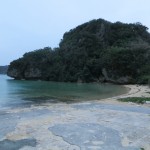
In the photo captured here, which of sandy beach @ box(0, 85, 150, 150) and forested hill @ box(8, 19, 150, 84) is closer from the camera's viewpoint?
sandy beach @ box(0, 85, 150, 150)

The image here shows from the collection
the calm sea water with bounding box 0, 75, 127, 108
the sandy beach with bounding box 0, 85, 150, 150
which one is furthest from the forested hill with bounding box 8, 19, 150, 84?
the sandy beach with bounding box 0, 85, 150, 150

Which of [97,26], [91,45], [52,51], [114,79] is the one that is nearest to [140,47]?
[114,79]

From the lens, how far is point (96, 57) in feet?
228

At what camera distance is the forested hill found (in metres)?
59.4

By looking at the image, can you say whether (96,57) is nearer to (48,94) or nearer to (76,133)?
(48,94)

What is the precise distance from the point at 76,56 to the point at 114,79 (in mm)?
13115

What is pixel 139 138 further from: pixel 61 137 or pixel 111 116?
pixel 111 116

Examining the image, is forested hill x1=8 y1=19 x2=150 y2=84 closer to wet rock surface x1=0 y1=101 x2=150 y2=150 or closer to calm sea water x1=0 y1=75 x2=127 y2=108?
calm sea water x1=0 y1=75 x2=127 y2=108

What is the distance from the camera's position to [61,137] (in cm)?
927

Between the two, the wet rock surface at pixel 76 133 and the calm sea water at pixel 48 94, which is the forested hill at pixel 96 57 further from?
the wet rock surface at pixel 76 133

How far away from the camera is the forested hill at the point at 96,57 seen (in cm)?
5938

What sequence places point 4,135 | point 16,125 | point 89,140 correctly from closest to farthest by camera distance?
point 89,140 < point 4,135 < point 16,125

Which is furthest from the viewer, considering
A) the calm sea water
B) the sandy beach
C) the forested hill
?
the forested hill

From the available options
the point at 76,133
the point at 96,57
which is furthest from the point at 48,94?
the point at 96,57
